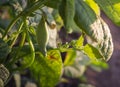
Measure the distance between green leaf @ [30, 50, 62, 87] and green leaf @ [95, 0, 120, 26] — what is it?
1.14 ft

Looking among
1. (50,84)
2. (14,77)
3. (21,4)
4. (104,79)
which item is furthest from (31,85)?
(104,79)

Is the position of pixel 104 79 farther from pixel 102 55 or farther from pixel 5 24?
pixel 102 55

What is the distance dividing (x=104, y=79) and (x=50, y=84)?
256 centimetres

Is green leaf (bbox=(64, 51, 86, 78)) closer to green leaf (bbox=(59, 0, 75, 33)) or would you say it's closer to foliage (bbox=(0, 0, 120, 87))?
foliage (bbox=(0, 0, 120, 87))

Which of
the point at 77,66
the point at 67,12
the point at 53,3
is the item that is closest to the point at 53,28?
the point at 53,3

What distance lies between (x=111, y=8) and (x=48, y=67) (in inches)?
16.9

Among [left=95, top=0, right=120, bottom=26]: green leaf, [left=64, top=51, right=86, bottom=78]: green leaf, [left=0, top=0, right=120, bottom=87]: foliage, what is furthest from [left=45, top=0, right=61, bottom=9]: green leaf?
[left=64, top=51, right=86, bottom=78]: green leaf

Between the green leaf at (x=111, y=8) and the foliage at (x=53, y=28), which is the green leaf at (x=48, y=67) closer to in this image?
the foliage at (x=53, y=28)

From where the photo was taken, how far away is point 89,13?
1091 millimetres

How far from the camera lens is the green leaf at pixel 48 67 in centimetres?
139

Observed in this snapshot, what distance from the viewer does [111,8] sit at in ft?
3.48

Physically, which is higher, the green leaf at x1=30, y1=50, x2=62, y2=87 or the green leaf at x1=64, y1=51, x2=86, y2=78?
the green leaf at x1=30, y1=50, x2=62, y2=87

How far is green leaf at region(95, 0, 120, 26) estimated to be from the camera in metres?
1.03

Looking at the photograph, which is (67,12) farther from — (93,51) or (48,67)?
(48,67)
